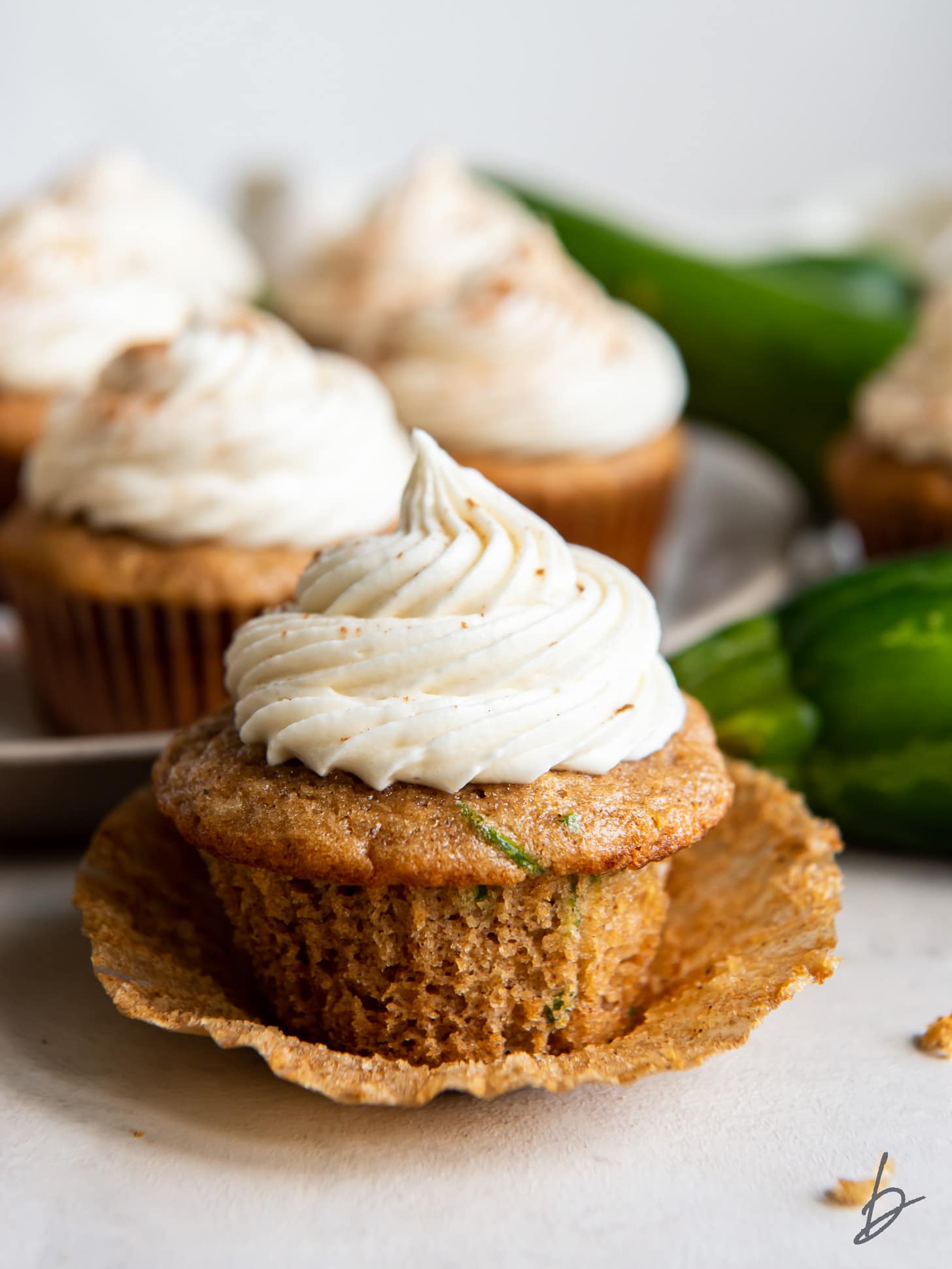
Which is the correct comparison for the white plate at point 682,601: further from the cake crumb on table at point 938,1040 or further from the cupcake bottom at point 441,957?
the cake crumb on table at point 938,1040

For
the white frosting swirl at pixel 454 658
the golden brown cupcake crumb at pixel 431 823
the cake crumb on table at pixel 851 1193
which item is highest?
the white frosting swirl at pixel 454 658

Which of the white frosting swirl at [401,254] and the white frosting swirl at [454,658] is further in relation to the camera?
Result: the white frosting swirl at [401,254]

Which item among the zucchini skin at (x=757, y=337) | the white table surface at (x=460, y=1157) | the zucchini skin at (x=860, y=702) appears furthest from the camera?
the zucchini skin at (x=757, y=337)

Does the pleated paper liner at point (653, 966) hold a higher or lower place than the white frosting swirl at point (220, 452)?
lower

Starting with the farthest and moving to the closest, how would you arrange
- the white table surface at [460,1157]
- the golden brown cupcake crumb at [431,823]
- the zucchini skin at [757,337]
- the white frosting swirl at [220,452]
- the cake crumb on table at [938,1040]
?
the zucchini skin at [757,337] → the white frosting swirl at [220,452] → the cake crumb on table at [938,1040] → the golden brown cupcake crumb at [431,823] → the white table surface at [460,1157]

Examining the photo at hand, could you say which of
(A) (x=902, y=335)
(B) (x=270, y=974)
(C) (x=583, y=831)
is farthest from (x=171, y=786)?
(A) (x=902, y=335)

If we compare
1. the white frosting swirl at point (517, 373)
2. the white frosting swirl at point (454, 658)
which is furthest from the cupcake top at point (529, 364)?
the white frosting swirl at point (454, 658)

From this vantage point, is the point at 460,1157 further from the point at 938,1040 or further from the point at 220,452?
the point at 220,452
